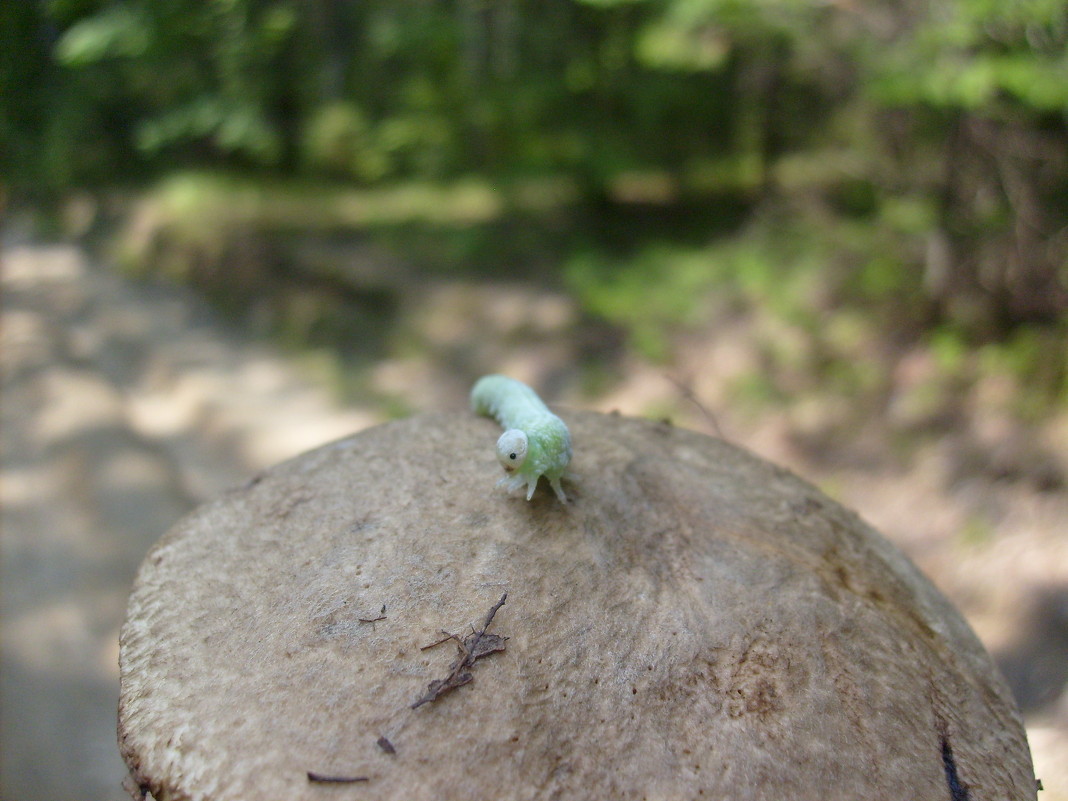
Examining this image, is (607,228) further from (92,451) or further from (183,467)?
(92,451)

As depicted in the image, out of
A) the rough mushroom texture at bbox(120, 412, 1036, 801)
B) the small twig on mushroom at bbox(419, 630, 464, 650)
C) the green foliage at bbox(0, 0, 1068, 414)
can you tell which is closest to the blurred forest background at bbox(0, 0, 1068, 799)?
the green foliage at bbox(0, 0, 1068, 414)

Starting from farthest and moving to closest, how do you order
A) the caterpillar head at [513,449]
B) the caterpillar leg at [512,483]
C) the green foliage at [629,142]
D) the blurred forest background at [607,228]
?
1. the green foliage at [629,142]
2. the blurred forest background at [607,228]
3. the caterpillar leg at [512,483]
4. the caterpillar head at [513,449]

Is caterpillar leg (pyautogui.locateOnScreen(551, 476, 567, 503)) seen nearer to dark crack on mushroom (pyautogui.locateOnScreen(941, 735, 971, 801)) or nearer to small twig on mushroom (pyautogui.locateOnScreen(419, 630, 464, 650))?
small twig on mushroom (pyautogui.locateOnScreen(419, 630, 464, 650))

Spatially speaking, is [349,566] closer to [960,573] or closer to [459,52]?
[960,573]

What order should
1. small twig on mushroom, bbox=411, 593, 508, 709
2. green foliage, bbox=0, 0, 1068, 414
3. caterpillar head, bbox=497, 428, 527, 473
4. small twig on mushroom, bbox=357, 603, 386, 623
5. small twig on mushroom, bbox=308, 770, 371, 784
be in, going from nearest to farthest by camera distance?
small twig on mushroom, bbox=308, 770, 371, 784, small twig on mushroom, bbox=411, 593, 508, 709, small twig on mushroom, bbox=357, 603, 386, 623, caterpillar head, bbox=497, 428, 527, 473, green foliage, bbox=0, 0, 1068, 414

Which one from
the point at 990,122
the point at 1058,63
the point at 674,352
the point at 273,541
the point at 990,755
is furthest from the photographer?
the point at 674,352

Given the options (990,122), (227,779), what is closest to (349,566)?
(227,779)

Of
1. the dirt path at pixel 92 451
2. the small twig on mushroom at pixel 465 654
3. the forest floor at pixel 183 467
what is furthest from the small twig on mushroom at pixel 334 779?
the dirt path at pixel 92 451

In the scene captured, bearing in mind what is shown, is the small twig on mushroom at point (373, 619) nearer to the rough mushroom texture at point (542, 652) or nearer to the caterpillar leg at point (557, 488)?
the rough mushroom texture at point (542, 652)
